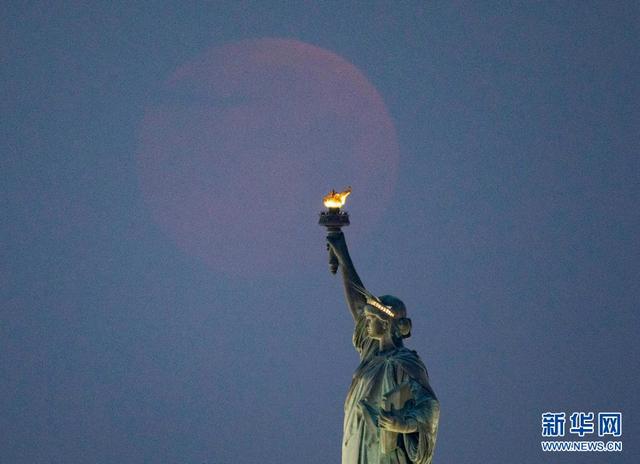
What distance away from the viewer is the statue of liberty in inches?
410

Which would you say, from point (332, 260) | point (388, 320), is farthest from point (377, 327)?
point (332, 260)

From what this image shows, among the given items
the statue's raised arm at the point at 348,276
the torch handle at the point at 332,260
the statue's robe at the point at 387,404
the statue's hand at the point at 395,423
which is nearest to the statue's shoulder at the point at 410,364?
the statue's robe at the point at 387,404

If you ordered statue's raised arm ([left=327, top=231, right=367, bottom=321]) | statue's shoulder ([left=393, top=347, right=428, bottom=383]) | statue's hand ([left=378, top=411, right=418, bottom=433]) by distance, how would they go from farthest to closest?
statue's raised arm ([left=327, top=231, right=367, bottom=321]), statue's shoulder ([left=393, top=347, right=428, bottom=383]), statue's hand ([left=378, top=411, right=418, bottom=433])

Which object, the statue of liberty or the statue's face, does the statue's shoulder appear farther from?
the statue's face

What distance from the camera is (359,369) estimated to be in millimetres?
11281

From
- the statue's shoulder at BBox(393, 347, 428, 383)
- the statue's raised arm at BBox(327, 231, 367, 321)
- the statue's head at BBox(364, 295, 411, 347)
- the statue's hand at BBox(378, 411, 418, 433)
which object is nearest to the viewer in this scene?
the statue's hand at BBox(378, 411, 418, 433)

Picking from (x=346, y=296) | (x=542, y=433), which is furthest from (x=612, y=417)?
(x=346, y=296)

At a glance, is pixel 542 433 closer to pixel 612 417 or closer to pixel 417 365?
pixel 612 417

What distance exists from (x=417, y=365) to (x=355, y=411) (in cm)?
73

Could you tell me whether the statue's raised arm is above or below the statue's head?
above

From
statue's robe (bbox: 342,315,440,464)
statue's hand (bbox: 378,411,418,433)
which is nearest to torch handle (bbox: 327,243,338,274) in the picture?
statue's robe (bbox: 342,315,440,464)

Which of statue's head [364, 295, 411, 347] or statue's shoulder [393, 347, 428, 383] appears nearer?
statue's shoulder [393, 347, 428, 383]

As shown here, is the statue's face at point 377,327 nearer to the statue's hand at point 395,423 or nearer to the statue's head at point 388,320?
the statue's head at point 388,320

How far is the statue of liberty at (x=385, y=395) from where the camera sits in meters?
10.4
